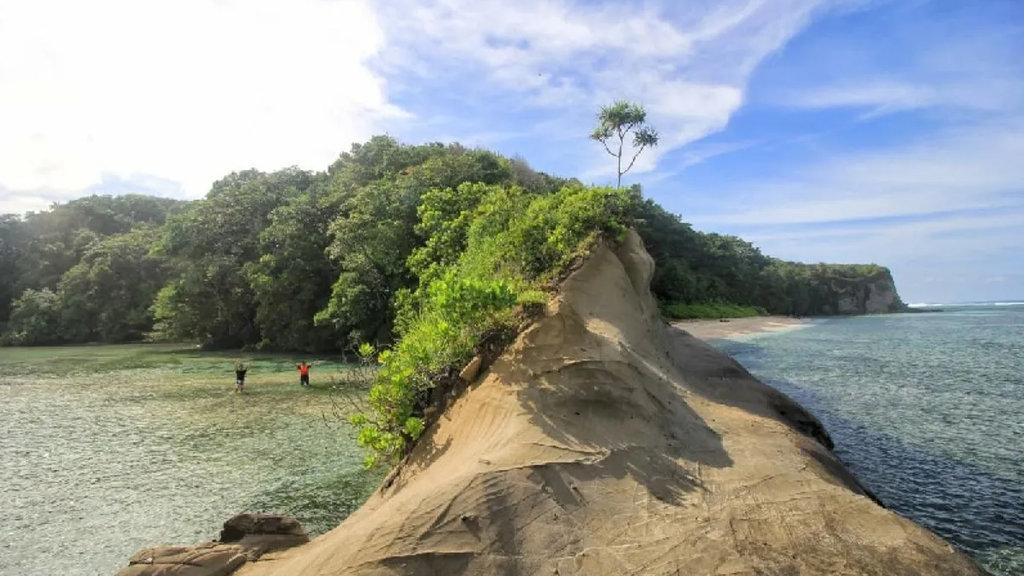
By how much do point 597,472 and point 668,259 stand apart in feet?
179

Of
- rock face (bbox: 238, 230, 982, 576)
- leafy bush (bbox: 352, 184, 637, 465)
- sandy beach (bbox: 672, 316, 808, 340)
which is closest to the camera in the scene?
rock face (bbox: 238, 230, 982, 576)

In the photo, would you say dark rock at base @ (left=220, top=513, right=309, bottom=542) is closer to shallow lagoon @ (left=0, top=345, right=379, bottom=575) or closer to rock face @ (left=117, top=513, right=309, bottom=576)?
rock face @ (left=117, top=513, right=309, bottom=576)

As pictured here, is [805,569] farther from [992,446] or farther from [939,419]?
[939,419]

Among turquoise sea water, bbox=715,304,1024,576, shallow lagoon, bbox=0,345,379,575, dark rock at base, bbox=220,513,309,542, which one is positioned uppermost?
dark rock at base, bbox=220,513,309,542

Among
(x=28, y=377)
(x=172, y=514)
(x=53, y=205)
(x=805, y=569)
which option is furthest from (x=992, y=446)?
(x=53, y=205)

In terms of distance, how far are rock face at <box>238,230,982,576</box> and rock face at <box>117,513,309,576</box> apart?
34 centimetres

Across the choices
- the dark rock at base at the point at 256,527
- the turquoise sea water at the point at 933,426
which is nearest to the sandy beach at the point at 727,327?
the turquoise sea water at the point at 933,426

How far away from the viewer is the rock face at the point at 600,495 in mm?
5277

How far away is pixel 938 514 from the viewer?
923 cm

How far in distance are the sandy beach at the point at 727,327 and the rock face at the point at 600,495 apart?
122 ft

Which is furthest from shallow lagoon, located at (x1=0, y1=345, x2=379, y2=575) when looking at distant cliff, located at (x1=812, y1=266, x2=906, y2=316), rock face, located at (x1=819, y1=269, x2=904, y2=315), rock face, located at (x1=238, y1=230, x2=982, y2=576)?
rock face, located at (x1=819, y1=269, x2=904, y2=315)

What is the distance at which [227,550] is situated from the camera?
665 centimetres

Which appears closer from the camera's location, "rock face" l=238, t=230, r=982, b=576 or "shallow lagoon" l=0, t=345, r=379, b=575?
"rock face" l=238, t=230, r=982, b=576

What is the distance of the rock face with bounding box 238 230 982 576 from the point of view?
528 cm
